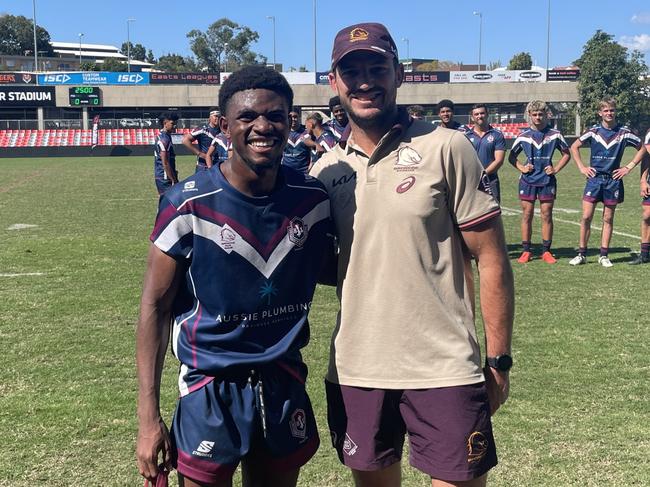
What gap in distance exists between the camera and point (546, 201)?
9.91 metres

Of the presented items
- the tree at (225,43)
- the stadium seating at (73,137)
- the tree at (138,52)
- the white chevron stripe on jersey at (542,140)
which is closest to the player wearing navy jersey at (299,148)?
the white chevron stripe on jersey at (542,140)

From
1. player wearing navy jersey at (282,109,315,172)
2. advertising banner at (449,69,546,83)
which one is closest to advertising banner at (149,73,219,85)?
advertising banner at (449,69,546,83)

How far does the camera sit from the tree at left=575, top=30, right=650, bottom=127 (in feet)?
194

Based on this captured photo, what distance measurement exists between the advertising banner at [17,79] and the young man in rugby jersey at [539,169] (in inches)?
2143

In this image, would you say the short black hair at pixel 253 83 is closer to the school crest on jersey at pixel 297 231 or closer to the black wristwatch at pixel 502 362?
the school crest on jersey at pixel 297 231

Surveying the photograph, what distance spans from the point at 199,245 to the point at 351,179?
0.62 meters

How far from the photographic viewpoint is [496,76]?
206ft

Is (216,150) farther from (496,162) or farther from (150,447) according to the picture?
(150,447)

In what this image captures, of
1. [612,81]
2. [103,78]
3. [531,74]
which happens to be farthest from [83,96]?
[612,81]

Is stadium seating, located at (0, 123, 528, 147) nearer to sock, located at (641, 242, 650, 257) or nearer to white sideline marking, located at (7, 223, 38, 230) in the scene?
white sideline marking, located at (7, 223, 38, 230)

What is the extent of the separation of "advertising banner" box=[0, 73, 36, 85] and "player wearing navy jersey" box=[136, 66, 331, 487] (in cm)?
5975

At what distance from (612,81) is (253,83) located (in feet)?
208

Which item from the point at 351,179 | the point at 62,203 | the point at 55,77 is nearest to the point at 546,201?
the point at 351,179

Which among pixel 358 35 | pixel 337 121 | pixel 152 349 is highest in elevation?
pixel 337 121
